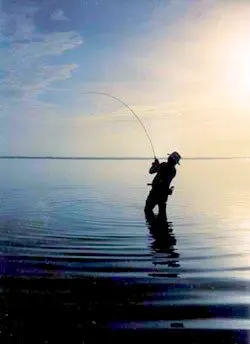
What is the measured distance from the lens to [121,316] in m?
6.61

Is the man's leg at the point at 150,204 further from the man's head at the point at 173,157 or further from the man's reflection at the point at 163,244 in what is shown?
the man's head at the point at 173,157

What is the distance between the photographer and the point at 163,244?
12680mm

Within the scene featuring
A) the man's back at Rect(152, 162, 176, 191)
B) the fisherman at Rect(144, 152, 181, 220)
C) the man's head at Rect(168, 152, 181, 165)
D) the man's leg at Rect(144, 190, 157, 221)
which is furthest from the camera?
the man's leg at Rect(144, 190, 157, 221)

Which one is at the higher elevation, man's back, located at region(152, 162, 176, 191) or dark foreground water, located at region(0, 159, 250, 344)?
dark foreground water, located at region(0, 159, 250, 344)

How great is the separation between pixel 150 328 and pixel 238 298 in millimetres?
2120

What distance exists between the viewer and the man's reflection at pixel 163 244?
10164 mm

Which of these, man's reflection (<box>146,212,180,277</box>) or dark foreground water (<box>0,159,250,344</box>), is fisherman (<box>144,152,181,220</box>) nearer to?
man's reflection (<box>146,212,180,277</box>)

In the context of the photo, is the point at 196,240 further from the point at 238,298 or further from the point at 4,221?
the point at 4,221

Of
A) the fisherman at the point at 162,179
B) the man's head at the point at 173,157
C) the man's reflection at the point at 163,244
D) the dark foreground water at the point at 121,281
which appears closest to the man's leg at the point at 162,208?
the fisherman at the point at 162,179

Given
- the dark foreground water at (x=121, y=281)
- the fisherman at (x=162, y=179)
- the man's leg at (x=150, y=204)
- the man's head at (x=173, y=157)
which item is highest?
the dark foreground water at (x=121, y=281)

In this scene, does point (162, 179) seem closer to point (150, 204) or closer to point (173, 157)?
point (173, 157)

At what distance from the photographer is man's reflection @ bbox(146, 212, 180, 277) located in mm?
10164

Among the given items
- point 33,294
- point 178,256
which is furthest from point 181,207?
point 33,294

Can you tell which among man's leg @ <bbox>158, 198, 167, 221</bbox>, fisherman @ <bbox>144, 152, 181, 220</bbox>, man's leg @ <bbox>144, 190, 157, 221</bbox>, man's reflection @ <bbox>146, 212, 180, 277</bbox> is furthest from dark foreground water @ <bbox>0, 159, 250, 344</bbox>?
man's leg @ <bbox>144, 190, 157, 221</bbox>
